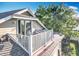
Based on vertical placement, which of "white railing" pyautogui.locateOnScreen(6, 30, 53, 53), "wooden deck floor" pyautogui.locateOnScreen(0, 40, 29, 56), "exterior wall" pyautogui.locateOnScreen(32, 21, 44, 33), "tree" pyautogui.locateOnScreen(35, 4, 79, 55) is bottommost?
"wooden deck floor" pyautogui.locateOnScreen(0, 40, 29, 56)

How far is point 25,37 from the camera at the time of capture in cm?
342

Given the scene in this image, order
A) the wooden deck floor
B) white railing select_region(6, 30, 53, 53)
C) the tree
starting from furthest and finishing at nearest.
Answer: the tree < the wooden deck floor < white railing select_region(6, 30, 53, 53)

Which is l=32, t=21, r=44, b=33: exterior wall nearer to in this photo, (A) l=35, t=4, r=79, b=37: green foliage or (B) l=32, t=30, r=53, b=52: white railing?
(B) l=32, t=30, r=53, b=52: white railing

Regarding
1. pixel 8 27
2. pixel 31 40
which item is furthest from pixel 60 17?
pixel 8 27

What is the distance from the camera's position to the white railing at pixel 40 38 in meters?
3.43

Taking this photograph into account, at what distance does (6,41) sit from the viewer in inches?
141

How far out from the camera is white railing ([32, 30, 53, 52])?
3.43m

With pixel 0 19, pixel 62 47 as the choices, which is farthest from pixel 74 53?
pixel 0 19

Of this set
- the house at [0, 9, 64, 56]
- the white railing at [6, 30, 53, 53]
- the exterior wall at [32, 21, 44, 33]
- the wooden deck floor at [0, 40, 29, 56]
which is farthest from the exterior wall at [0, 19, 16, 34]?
the exterior wall at [32, 21, 44, 33]

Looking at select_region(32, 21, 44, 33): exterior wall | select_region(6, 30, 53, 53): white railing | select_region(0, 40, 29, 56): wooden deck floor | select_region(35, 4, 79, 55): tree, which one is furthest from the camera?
select_region(32, 21, 44, 33): exterior wall

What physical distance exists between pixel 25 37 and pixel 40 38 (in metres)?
0.47

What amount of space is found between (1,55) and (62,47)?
1.39 meters

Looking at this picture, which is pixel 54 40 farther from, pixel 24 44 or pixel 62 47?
pixel 24 44

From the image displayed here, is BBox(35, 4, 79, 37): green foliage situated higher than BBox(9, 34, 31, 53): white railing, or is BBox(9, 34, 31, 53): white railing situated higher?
BBox(35, 4, 79, 37): green foliage
